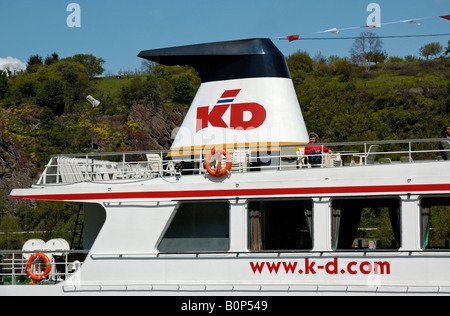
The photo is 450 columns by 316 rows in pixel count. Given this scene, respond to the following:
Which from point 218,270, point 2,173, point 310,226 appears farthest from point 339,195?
point 2,173

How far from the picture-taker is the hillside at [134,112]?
51.5 metres

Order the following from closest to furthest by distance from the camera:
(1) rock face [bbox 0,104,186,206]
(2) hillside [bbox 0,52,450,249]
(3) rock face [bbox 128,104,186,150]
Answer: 1. (2) hillside [bbox 0,52,450,249]
2. (1) rock face [bbox 0,104,186,206]
3. (3) rock face [bbox 128,104,186,150]

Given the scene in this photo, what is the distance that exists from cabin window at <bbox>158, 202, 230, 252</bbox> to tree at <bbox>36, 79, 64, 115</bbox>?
5214 cm

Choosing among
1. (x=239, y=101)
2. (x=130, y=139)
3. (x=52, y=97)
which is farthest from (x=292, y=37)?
(x=52, y=97)

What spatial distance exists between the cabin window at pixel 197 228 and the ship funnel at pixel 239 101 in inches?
69.4

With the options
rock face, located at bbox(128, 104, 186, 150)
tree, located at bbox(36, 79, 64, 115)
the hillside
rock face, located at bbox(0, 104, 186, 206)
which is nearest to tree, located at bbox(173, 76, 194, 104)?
the hillside

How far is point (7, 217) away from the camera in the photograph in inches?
1786

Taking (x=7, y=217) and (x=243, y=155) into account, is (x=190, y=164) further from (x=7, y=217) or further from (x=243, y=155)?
(x=7, y=217)

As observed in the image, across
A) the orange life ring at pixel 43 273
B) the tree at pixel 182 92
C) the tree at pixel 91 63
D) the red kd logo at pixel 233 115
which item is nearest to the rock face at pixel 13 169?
the tree at pixel 182 92

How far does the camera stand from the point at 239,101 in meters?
15.4

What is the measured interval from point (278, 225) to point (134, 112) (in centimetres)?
4829

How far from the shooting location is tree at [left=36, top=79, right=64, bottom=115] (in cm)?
6369

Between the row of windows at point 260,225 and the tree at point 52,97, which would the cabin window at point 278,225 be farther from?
the tree at point 52,97

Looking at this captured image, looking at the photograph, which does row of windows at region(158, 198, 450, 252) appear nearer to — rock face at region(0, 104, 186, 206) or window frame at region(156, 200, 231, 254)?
window frame at region(156, 200, 231, 254)
